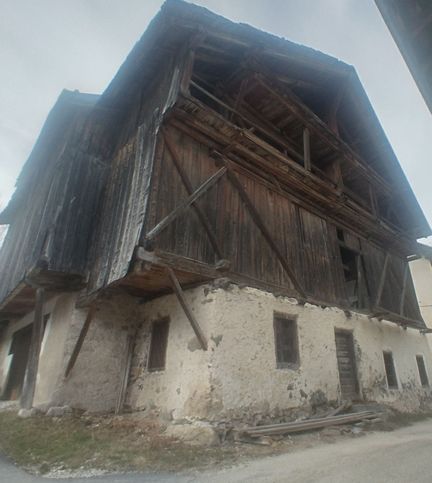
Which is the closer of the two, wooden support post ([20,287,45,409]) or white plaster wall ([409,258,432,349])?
wooden support post ([20,287,45,409])

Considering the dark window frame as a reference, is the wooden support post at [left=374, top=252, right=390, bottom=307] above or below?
above

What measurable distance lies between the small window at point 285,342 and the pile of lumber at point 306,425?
1.27 meters

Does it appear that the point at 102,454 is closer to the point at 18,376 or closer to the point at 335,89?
the point at 18,376

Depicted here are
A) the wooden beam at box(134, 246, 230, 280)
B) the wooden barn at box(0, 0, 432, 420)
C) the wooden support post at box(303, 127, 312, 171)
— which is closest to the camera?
the wooden beam at box(134, 246, 230, 280)

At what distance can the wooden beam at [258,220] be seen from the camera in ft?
26.3

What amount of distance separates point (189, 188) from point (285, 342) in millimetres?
4214

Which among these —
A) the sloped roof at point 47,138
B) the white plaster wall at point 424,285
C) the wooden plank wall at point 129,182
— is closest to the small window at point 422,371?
the white plaster wall at point 424,285

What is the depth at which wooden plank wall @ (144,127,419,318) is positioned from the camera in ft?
22.0

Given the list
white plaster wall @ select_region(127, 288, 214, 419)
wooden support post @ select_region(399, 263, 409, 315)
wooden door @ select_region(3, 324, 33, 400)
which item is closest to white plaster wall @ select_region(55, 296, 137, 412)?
white plaster wall @ select_region(127, 288, 214, 419)

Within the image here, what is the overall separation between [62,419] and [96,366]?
132 cm

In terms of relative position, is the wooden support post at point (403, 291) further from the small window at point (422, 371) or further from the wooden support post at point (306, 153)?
the wooden support post at point (306, 153)

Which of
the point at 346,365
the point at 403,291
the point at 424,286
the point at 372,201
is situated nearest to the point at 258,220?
the point at 346,365

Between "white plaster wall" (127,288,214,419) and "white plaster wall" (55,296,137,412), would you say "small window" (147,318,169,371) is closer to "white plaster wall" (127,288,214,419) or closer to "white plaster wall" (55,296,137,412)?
"white plaster wall" (127,288,214,419)

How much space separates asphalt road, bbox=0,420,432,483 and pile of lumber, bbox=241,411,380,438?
0.62 metres
